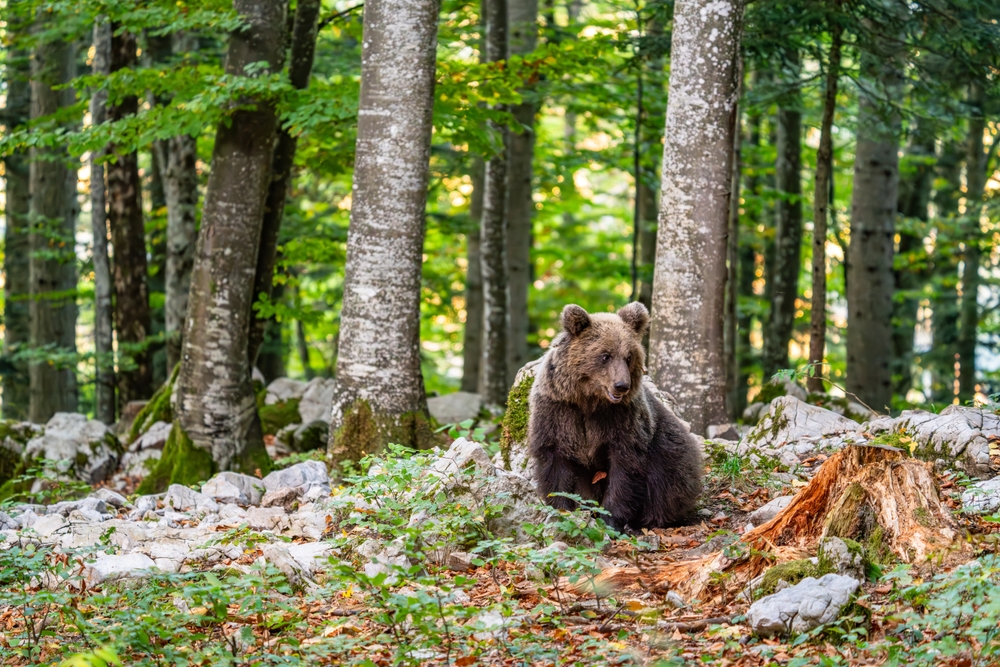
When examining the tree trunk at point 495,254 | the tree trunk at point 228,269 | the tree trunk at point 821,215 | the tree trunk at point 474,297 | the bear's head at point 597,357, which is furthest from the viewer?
the tree trunk at point 474,297

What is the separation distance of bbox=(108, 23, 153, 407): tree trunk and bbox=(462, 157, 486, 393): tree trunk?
5.46 m

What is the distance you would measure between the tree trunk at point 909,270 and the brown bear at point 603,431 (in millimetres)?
13682

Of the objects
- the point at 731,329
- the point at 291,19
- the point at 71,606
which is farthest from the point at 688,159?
the point at 291,19

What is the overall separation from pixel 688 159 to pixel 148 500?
5.57 meters

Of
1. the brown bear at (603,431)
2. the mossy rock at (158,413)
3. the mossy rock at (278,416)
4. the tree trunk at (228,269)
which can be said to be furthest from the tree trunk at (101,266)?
the brown bear at (603,431)

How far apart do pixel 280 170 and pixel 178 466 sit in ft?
12.5

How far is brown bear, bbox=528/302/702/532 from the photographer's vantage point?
562 cm

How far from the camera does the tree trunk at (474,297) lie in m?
16.0

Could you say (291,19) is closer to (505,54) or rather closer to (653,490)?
(505,54)

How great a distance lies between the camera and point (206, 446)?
31.3 ft

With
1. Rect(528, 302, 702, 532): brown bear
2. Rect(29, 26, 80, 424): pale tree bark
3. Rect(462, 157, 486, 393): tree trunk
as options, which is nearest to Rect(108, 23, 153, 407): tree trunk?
Rect(29, 26, 80, 424): pale tree bark

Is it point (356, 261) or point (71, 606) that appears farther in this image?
point (356, 261)

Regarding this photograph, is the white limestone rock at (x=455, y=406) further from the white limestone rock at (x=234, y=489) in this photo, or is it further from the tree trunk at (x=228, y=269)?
the white limestone rock at (x=234, y=489)

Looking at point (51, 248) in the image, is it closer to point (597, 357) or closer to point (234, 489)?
point (234, 489)
